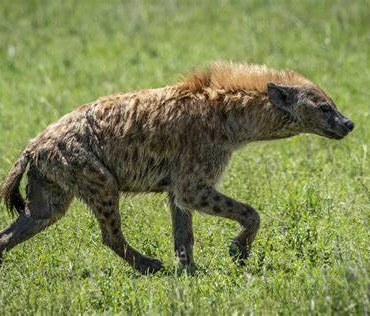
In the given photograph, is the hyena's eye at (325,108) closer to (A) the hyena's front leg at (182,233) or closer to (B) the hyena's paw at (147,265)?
(A) the hyena's front leg at (182,233)

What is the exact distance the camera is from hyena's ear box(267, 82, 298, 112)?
814 cm

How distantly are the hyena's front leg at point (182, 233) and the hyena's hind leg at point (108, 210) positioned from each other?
0.19 m

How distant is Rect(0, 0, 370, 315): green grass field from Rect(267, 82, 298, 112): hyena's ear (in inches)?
23.2

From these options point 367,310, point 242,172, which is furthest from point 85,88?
point 367,310

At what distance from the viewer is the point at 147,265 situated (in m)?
7.71

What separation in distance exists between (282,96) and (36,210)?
1.86 metres

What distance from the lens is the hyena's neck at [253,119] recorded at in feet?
26.6

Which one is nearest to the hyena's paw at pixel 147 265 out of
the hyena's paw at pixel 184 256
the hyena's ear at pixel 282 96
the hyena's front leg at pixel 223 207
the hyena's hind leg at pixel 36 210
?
the hyena's paw at pixel 184 256

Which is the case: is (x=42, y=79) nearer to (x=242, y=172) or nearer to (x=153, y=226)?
(x=242, y=172)

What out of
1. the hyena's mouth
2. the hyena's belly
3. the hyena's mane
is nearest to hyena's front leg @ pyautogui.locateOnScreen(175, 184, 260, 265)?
the hyena's belly

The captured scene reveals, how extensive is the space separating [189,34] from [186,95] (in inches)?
291

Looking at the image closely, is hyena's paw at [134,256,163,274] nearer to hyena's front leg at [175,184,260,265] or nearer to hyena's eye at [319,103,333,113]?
hyena's front leg at [175,184,260,265]

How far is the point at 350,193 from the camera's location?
923 centimetres

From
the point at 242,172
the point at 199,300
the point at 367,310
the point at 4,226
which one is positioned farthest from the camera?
the point at 242,172
